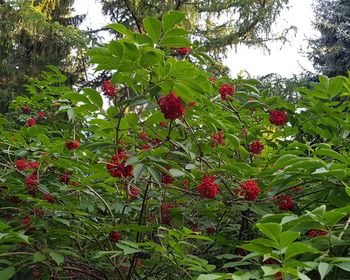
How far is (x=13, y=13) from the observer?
869 centimetres

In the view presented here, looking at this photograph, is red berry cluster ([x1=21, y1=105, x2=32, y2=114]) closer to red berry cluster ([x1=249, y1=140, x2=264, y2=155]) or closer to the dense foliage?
the dense foliage

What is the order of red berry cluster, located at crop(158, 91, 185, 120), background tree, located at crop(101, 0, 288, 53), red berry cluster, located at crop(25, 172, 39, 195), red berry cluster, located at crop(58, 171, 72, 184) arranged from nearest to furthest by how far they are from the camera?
red berry cluster, located at crop(158, 91, 185, 120), red berry cluster, located at crop(25, 172, 39, 195), red berry cluster, located at crop(58, 171, 72, 184), background tree, located at crop(101, 0, 288, 53)

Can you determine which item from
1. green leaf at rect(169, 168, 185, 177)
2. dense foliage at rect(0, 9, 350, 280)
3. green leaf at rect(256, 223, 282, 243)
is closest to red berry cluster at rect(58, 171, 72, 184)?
dense foliage at rect(0, 9, 350, 280)

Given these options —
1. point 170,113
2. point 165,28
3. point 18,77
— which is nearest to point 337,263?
point 170,113

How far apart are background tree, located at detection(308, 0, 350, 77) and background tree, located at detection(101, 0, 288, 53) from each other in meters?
2.77

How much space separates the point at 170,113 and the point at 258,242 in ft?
2.06

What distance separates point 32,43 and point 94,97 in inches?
322

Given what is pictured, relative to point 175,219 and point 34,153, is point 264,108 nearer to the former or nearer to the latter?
point 175,219

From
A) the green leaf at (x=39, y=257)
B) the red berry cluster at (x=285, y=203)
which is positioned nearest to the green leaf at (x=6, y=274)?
the green leaf at (x=39, y=257)

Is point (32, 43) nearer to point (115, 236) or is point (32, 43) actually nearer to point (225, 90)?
point (225, 90)

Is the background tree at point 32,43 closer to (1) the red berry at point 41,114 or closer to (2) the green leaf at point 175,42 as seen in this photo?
(1) the red berry at point 41,114

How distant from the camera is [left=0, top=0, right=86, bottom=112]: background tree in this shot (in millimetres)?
8625

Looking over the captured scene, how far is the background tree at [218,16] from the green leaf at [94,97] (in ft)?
24.7

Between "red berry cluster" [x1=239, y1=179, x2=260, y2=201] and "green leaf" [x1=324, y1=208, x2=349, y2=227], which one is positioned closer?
"green leaf" [x1=324, y1=208, x2=349, y2=227]
